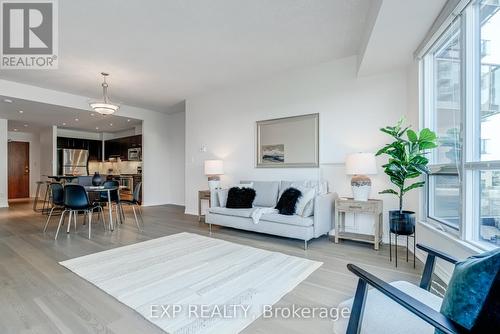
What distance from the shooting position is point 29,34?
10.3 feet

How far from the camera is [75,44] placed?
341 centimetres

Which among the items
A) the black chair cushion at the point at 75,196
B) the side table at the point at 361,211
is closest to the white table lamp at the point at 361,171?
the side table at the point at 361,211

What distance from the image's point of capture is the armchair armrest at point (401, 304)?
2.53 feet

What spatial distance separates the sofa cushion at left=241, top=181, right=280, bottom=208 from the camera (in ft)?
13.9

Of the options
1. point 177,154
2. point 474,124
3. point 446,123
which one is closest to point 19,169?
point 177,154

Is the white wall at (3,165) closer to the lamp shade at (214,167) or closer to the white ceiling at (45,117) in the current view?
the white ceiling at (45,117)

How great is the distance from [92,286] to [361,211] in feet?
10.4

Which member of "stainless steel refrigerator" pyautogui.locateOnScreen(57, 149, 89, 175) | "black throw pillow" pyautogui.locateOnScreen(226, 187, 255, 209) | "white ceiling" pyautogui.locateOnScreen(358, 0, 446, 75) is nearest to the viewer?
"white ceiling" pyautogui.locateOnScreen(358, 0, 446, 75)

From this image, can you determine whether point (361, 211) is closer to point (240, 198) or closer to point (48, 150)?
point (240, 198)

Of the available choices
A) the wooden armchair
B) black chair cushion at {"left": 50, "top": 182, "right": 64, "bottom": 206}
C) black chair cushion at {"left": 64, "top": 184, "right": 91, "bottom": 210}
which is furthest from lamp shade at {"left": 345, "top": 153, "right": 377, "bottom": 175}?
black chair cushion at {"left": 50, "top": 182, "right": 64, "bottom": 206}

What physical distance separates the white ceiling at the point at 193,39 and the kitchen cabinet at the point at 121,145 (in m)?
3.12

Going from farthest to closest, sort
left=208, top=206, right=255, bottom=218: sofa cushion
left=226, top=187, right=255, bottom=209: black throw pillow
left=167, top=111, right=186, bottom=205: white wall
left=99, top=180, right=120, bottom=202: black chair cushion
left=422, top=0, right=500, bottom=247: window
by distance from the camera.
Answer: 1. left=167, top=111, right=186, bottom=205: white wall
2. left=99, top=180, right=120, bottom=202: black chair cushion
3. left=226, top=187, right=255, bottom=209: black throw pillow
4. left=208, top=206, right=255, bottom=218: sofa cushion
5. left=422, top=0, right=500, bottom=247: window

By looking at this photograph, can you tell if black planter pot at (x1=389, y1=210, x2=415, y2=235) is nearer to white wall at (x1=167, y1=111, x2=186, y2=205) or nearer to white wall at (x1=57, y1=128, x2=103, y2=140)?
white wall at (x1=167, y1=111, x2=186, y2=205)

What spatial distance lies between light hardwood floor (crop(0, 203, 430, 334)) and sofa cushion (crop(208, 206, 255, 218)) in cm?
34
